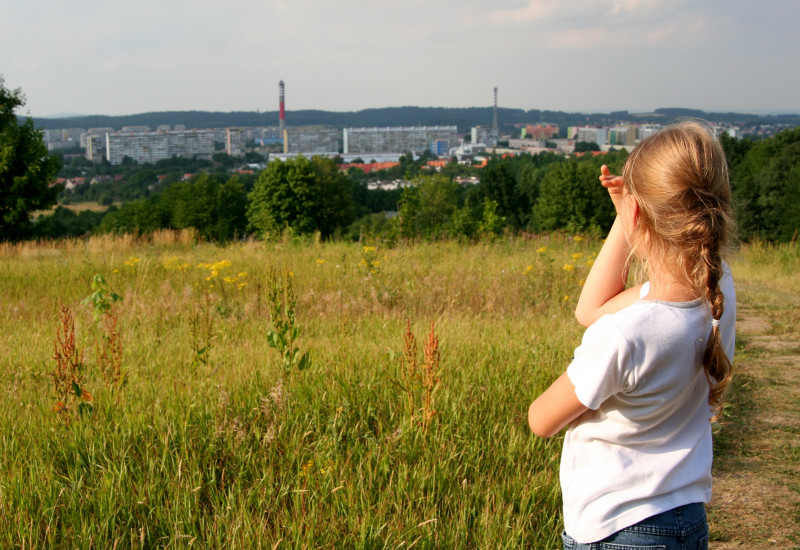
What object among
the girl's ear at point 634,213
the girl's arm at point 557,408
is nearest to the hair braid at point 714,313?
the girl's ear at point 634,213

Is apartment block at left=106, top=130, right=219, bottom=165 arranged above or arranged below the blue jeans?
above

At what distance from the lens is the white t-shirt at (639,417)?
1.42 metres

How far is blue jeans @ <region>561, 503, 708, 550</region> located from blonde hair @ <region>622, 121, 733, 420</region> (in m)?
0.30

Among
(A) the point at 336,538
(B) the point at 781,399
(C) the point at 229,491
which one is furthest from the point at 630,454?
(B) the point at 781,399

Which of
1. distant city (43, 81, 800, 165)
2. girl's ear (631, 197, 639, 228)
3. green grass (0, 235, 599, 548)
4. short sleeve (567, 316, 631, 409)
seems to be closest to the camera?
short sleeve (567, 316, 631, 409)

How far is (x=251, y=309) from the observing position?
251 inches

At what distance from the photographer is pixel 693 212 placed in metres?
1.46

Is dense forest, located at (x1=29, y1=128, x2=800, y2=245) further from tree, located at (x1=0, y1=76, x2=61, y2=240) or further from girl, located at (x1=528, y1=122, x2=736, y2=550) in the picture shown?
girl, located at (x1=528, y1=122, x2=736, y2=550)

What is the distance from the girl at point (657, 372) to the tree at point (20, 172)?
25453 millimetres

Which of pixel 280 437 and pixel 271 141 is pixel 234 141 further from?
pixel 280 437

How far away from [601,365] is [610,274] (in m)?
0.36

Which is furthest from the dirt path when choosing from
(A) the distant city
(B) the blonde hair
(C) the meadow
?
(A) the distant city

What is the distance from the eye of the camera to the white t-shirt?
1.42m

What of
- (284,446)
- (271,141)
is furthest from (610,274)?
(271,141)
